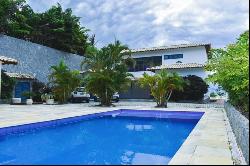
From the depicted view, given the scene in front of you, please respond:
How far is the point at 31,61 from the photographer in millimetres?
28266

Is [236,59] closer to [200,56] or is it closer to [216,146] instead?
[216,146]

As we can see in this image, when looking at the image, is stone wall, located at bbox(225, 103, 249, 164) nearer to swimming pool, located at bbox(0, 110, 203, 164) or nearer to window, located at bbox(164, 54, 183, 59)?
swimming pool, located at bbox(0, 110, 203, 164)

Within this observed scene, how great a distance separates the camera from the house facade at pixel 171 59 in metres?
30.5

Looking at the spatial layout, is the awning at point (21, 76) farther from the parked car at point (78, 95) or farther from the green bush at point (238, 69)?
the green bush at point (238, 69)

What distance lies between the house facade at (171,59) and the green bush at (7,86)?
13.6 m

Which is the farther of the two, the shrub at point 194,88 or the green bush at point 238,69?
the shrub at point 194,88

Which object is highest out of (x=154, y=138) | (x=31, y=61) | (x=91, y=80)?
(x=31, y=61)

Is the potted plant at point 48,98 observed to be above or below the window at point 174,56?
below

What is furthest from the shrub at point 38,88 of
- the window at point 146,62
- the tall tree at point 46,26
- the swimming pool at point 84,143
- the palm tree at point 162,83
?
the swimming pool at point 84,143

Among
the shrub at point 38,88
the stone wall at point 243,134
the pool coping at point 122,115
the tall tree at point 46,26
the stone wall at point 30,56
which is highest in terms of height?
the tall tree at point 46,26

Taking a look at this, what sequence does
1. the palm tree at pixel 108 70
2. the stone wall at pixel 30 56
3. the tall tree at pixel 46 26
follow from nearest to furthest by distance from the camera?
the palm tree at pixel 108 70
the stone wall at pixel 30 56
the tall tree at pixel 46 26

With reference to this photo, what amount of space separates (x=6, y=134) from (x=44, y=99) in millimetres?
16707

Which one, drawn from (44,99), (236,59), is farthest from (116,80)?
(236,59)

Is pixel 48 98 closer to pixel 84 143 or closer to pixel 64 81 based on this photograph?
pixel 64 81
